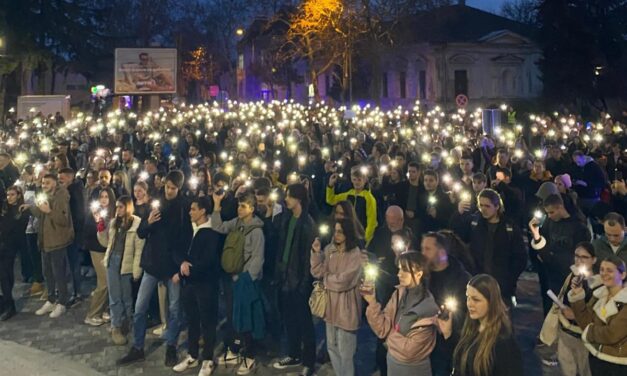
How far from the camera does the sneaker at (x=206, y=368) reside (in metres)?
6.50

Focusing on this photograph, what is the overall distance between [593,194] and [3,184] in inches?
386

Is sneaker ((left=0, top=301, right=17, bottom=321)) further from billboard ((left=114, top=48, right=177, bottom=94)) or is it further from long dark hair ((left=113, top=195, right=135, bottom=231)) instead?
billboard ((left=114, top=48, right=177, bottom=94))

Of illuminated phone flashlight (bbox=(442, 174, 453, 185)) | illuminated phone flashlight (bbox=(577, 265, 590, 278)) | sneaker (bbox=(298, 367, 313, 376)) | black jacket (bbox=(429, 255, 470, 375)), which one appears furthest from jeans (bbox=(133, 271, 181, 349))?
illuminated phone flashlight (bbox=(442, 174, 453, 185))

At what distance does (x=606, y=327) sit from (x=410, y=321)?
1.40m

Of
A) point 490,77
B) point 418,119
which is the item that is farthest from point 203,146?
point 490,77

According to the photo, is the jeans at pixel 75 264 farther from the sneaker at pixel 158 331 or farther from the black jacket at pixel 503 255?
the black jacket at pixel 503 255

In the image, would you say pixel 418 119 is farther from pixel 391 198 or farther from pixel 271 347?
pixel 271 347

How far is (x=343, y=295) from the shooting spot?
5.66 m

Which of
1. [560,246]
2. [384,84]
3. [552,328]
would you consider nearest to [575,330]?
[552,328]

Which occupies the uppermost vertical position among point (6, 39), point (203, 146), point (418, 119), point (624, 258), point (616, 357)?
point (6, 39)

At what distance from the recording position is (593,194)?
33.7ft

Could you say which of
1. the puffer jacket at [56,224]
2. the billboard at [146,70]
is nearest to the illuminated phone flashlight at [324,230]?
the puffer jacket at [56,224]

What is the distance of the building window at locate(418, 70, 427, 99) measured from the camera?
49781 millimetres

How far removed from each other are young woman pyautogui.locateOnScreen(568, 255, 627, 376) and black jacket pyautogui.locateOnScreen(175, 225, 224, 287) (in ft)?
11.6
